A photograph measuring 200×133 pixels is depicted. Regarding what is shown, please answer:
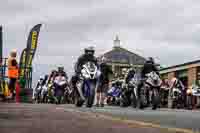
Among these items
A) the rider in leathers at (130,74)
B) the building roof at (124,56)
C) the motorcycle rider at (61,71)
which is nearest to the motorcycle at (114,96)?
the motorcycle rider at (61,71)

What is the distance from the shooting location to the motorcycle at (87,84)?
52.3ft

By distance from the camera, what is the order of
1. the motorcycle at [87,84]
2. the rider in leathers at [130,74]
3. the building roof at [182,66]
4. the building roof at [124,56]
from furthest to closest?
the building roof at [124,56] → the building roof at [182,66] → the rider in leathers at [130,74] → the motorcycle at [87,84]

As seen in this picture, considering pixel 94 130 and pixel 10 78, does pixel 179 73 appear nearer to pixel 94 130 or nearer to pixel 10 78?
pixel 10 78

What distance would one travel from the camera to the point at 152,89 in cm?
1686

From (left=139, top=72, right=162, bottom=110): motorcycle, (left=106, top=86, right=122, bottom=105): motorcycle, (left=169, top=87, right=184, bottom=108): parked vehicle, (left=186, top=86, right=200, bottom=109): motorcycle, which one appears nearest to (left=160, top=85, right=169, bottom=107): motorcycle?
(left=169, top=87, right=184, bottom=108): parked vehicle

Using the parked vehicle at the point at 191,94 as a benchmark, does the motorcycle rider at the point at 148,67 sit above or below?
above

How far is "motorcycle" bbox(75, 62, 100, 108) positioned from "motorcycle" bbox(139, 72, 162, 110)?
159 centimetres

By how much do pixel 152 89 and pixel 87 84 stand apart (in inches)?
79.9

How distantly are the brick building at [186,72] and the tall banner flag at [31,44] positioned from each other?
28.6 ft

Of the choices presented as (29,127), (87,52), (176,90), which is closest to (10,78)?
(87,52)

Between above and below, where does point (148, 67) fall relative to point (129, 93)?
above

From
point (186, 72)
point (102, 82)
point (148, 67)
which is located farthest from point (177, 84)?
point (186, 72)

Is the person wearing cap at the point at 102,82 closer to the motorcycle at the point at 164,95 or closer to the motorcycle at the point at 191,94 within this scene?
the motorcycle at the point at 191,94

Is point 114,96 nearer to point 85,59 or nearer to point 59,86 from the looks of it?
point 59,86
